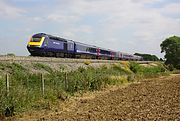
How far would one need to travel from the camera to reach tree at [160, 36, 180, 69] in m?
105

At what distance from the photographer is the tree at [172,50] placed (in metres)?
105

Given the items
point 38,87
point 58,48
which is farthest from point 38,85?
point 58,48

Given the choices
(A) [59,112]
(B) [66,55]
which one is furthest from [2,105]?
(B) [66,55]

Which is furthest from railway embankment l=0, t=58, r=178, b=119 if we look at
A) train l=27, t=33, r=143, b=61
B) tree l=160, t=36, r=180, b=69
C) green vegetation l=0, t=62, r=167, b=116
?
tree l=160, t=36, r=180, b=69

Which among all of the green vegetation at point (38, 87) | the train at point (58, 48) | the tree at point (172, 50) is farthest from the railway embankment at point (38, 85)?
the tree at point (172, 50)

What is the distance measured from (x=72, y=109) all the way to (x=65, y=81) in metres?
5.94

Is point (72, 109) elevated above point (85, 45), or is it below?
below

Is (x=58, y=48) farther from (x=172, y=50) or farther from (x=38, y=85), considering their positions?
(x=172, y=50)

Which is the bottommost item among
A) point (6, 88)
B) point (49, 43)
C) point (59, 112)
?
point (59, 112)

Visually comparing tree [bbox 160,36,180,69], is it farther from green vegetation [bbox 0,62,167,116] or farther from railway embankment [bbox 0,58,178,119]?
green vegetation [bbox 0,62,167,116]

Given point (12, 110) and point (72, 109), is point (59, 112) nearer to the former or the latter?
point (72, 109)

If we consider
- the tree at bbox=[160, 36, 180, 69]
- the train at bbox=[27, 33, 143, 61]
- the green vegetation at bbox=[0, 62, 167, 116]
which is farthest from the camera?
the tree at bbox=[160, 36, 180, 69]

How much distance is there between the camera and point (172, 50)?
110m

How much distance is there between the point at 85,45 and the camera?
186 ft
